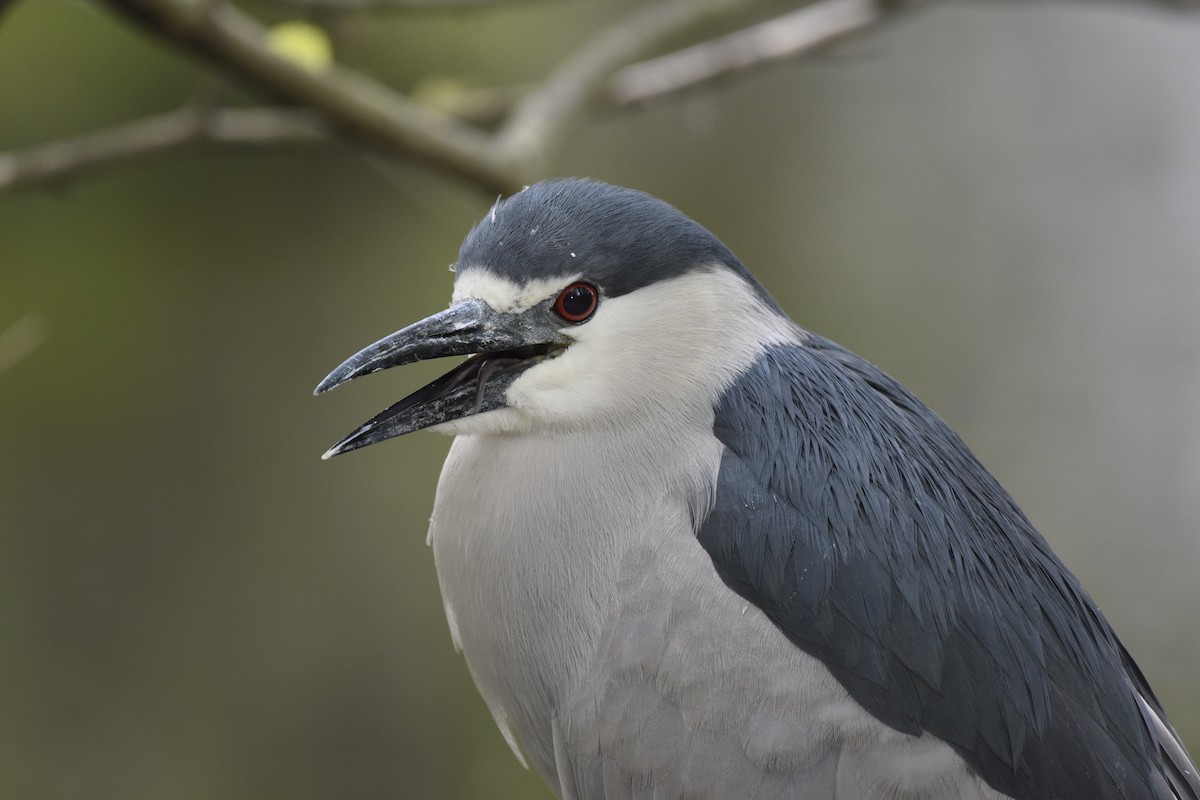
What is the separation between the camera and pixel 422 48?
4.75 metres

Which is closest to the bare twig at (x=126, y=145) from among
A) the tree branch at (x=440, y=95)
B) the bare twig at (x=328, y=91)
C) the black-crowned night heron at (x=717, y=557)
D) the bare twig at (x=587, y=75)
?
the tree branch at (x=440, y=95)

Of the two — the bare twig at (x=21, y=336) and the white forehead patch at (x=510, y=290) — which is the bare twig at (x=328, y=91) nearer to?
the white forehead patch at (x=510, y=290)

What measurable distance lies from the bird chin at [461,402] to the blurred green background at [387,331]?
234 centimetres

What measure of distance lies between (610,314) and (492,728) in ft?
11.7

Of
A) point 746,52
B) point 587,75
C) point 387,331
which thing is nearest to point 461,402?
point 587,75

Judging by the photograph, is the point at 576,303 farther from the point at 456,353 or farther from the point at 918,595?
the point at 918,595

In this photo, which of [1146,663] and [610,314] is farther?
[1146,663]

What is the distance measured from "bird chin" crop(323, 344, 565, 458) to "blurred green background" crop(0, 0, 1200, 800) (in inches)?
92.2

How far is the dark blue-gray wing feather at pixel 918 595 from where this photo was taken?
1710 millimetres

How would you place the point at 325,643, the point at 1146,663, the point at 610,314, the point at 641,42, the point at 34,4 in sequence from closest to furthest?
the point at 610,314
the point at 641,42
the point at 34,4
the point at 325,643
the point at 1146,663

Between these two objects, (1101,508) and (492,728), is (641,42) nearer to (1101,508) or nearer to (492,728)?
(492,728)

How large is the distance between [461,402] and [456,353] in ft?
0.26

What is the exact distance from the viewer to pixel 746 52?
10.3ft

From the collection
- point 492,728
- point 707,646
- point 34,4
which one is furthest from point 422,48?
point 707,646
